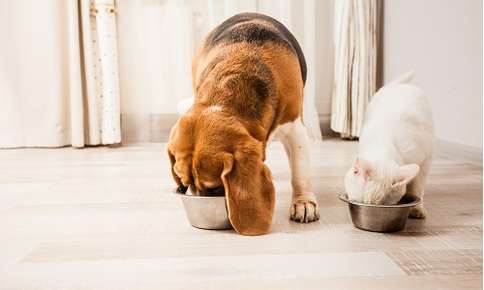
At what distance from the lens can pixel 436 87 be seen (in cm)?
327

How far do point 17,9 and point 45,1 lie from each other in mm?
260

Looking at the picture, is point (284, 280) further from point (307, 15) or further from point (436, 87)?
point (307, 15)

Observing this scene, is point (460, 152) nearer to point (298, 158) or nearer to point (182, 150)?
point (298, 158)

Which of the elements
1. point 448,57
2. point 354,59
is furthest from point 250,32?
point 354,59

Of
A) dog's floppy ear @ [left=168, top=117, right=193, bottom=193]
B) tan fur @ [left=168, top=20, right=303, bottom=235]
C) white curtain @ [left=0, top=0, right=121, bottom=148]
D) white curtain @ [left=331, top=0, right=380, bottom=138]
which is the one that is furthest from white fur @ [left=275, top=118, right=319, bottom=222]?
white curtain @ [left=0, top=0, right=121, bottom=148]

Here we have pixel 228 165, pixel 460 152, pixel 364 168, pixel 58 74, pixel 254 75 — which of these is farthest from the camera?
pixel 58 74

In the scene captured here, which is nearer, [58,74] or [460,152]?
[460,152]

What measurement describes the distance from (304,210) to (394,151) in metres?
0.39

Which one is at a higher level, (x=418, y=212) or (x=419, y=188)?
(x=419, y=188)

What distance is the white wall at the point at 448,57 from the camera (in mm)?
2809

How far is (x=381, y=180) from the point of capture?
1.54 meters

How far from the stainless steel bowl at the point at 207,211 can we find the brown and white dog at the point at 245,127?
3cm

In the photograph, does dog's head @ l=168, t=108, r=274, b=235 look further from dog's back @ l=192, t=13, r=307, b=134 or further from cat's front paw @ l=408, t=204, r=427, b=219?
cat's front paw @ l=408, t=204, r=427, b=219

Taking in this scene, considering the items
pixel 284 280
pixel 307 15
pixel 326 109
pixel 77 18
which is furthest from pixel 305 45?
pixel 284 280
